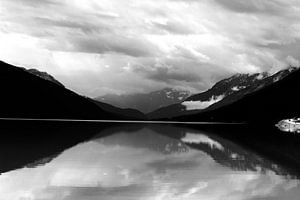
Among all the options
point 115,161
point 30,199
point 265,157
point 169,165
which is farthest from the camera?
point 265,157

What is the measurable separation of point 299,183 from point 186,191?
9344mm

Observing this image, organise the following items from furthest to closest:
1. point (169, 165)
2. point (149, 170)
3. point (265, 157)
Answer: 1. point (265, 157)
2. point (169, 165)
3. point (149, 170)

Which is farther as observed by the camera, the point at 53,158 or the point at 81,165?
the point at 53,158

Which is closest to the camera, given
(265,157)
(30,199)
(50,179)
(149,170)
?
(30,199)

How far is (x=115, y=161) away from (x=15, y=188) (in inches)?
778

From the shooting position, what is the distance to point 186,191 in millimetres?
28922

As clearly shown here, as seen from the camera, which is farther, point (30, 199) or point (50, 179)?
point (50, 179)

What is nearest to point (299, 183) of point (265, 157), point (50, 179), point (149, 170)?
point (149, 170)

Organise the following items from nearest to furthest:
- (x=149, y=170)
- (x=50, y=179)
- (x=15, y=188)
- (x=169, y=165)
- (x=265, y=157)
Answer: (x=15, y=188)
(x=50, y=179)
(x=149, y=170)
(x=169, y=165)
(x=265, y=157)

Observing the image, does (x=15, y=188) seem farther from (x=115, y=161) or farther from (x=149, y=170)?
(x=115, y=161)

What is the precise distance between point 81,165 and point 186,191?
15717 mm

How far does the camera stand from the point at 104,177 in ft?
113

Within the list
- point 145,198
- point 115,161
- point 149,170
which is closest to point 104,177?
point 149,170

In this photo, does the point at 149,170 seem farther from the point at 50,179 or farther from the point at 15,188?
the point at 15,188
